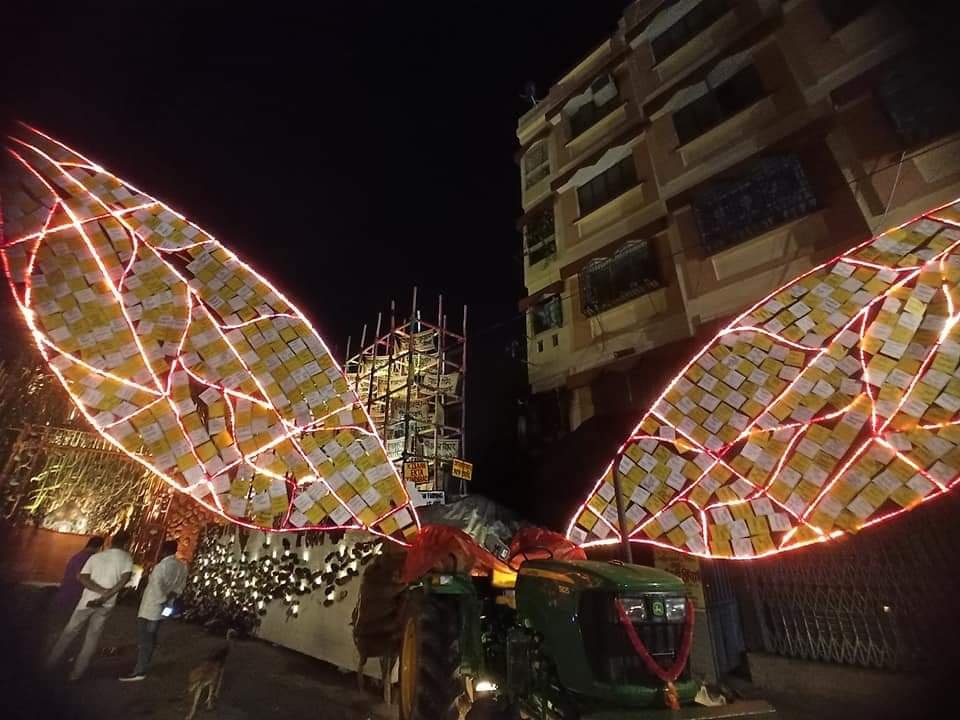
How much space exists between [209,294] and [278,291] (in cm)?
81

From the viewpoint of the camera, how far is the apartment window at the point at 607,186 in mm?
13672

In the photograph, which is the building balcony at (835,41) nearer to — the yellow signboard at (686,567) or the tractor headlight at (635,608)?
the yellow signboard at (686,567)

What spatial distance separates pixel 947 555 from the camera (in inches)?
217

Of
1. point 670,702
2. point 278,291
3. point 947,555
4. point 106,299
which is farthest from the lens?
point 278,291

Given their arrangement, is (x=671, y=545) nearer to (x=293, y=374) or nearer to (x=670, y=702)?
(x=670, y=702)

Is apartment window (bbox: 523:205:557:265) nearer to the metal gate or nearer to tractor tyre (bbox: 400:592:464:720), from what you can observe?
the metal gate

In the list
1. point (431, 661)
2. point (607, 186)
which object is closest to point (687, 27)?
point (607, 186)

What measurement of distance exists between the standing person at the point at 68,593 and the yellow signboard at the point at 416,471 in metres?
7.20

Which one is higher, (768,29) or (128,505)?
(768,29)

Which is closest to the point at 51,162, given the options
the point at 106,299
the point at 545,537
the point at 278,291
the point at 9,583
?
the point at 106,299

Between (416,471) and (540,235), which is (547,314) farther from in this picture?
(416,471)

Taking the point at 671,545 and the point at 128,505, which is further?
the point at 128,505

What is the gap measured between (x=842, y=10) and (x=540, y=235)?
9.24 meters

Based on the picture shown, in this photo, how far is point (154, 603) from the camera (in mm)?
5695
